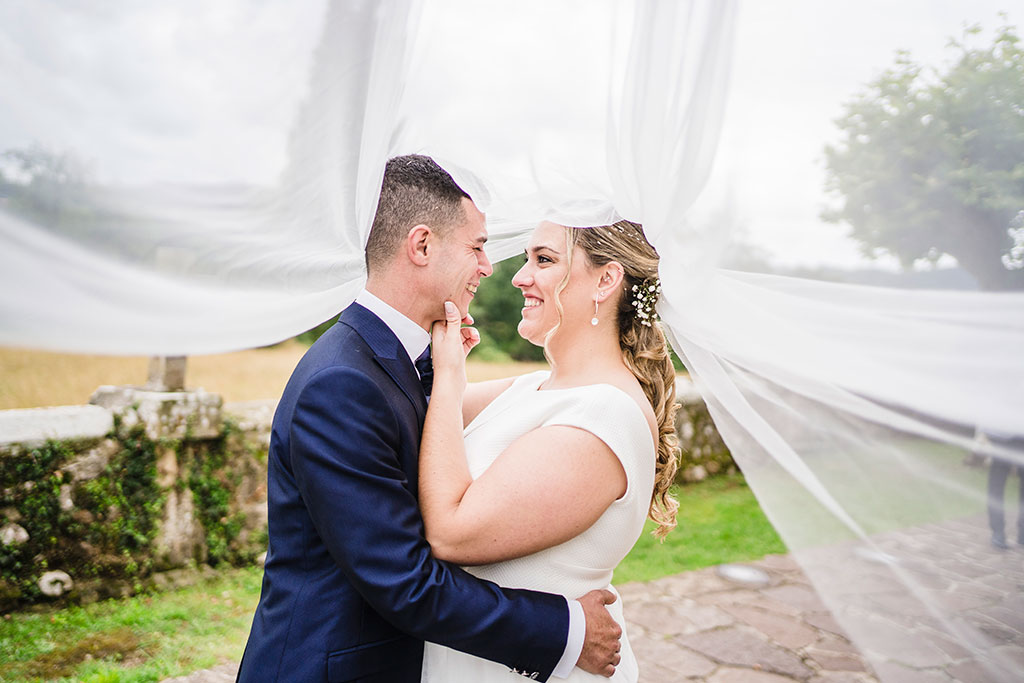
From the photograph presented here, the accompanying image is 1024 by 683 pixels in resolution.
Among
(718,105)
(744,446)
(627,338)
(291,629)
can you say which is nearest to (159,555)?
(291,629)

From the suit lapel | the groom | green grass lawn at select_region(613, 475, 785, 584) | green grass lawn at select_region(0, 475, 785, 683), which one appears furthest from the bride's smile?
green grass lawn at select_region(613, 475, 785, 584)

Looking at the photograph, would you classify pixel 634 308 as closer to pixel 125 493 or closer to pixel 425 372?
pixel 425 372

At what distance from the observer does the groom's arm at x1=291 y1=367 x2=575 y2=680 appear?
5.16ft

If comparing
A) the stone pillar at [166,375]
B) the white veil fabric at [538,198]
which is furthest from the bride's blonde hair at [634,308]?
the stone pillar at [166,375]

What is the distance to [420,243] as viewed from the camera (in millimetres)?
1942

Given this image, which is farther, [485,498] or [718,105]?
[485,498]

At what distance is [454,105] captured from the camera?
6.04ft

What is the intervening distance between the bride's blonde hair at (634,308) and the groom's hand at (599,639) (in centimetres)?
48

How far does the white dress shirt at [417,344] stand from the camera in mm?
1803

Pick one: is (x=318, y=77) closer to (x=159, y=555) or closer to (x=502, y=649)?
(x=502, y=649)

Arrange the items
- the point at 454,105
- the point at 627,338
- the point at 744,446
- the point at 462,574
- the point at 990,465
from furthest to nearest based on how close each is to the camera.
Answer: the point at 627,338
the point at 744,446
the point at 454,105
the point at 462,574
the point at 990,465

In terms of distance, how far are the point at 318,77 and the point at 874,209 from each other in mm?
1269

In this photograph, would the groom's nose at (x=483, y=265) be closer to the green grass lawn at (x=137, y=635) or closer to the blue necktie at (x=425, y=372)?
the blue necktie at (x=425, y=372)

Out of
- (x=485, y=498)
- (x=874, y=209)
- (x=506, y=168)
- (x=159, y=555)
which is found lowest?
(x=159, y=555)
